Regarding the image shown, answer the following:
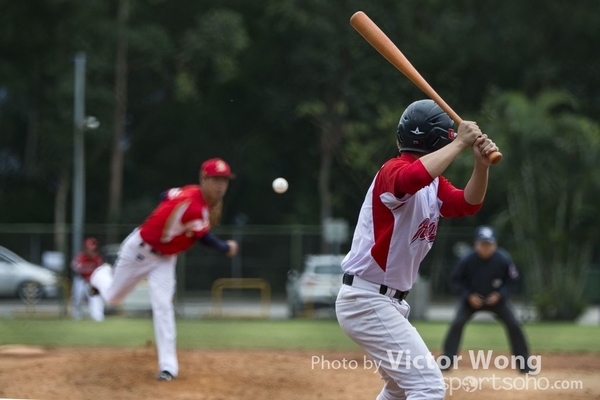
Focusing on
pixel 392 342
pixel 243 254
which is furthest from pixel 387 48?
pixel 243 254

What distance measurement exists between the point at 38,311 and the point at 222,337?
7.59m

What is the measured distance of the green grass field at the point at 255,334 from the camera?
14.2 m

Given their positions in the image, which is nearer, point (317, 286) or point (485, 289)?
point (485, 289)

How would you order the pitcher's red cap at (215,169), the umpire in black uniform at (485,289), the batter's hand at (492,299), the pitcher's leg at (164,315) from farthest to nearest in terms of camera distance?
1. the batter's hand at (492,299)
2. the umpire in black uniform at (485,289)
3. the pitcher's red cap at (215,169)
4. the pitcher's leg at (164,315)

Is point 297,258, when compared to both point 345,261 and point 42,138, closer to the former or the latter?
point 42,138

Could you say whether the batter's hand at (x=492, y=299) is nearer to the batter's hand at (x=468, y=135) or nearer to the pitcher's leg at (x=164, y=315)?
the pitcher's leg at (x=164, y=315)

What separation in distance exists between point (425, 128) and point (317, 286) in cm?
1638

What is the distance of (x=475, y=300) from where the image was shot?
10938 millimetres

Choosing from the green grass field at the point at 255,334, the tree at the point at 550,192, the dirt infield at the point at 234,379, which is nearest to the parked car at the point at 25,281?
the green grass field at the point at 255,334

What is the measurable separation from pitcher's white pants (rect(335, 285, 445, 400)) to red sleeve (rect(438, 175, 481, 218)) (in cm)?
61

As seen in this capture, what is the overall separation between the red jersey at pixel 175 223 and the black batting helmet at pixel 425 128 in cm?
375

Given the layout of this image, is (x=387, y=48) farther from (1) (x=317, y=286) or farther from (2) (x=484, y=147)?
(1) (x=317, y=286)

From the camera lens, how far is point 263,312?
75.6ft

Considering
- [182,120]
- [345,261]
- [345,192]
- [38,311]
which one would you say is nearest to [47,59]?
[182,120]
